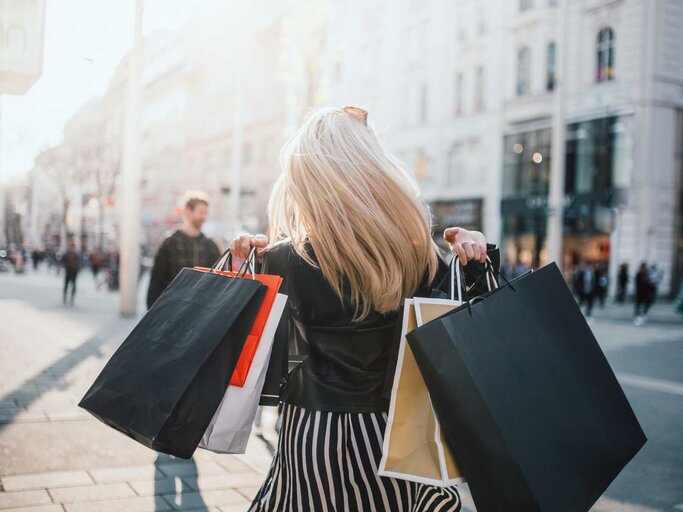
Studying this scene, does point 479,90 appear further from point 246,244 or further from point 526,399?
point 526,399

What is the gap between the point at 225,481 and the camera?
4.25 m

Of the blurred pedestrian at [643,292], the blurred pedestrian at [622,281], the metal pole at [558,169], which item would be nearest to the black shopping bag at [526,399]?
the blurred pedestrian at [643,292]

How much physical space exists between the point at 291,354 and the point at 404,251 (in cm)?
48

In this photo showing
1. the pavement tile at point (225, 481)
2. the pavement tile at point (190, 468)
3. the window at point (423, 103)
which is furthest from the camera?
the window at point (423, 103)

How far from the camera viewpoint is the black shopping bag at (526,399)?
64.4 inches

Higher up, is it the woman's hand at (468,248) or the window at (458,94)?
the window at (458,94)

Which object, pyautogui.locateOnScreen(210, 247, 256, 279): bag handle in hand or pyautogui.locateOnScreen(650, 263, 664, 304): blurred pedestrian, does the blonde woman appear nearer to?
pyautogui.locateOnScreen(210, 247, 256, 279): bag handle in hand

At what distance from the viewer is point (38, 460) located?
14.4 ft

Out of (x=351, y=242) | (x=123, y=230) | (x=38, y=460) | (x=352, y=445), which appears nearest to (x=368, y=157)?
(x=351, y=242)

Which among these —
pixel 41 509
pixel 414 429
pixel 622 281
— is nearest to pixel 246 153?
pixel 622 281

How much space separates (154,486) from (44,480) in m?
0.62

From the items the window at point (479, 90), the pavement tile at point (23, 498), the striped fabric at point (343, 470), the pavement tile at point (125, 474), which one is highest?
the window at point (479, 90)

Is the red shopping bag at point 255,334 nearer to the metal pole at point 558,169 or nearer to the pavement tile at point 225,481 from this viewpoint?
the pavement tile at point 225,481

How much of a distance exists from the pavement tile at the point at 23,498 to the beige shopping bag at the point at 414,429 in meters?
2.63
